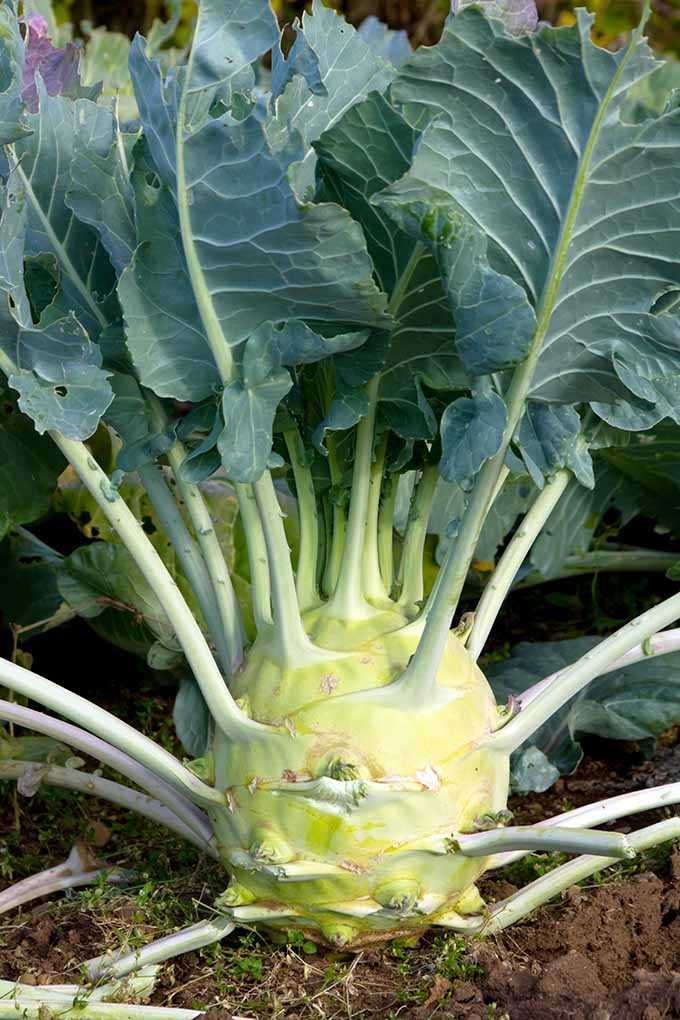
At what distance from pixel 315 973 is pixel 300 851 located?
0.24m

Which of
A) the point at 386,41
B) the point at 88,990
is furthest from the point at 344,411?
the point at 386,41

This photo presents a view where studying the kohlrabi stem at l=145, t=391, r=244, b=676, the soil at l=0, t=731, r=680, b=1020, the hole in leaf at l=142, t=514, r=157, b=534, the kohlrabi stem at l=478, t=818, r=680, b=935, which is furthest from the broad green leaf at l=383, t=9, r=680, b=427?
the hole in leaf at l=142, t=514, r=157, b=534

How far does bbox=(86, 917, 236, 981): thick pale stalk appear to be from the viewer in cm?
182

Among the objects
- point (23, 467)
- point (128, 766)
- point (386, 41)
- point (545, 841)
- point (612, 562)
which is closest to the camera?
point (545, 841)

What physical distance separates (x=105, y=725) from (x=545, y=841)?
705 millimetres

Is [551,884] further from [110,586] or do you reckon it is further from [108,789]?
[110,586]

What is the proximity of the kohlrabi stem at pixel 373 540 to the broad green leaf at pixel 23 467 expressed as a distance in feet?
2.30

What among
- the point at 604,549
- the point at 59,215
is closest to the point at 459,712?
the point at 59,215

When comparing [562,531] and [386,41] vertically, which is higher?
[386,41]

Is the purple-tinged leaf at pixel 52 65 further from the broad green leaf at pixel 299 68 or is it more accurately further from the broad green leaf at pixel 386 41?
the broad green leaf at pixel 386 41

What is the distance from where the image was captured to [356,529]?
1.91 meters

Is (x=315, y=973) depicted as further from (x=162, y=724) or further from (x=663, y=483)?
(x=663, y=483)

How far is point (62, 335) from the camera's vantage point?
1.81 m

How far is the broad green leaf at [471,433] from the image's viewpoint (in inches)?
65.4
